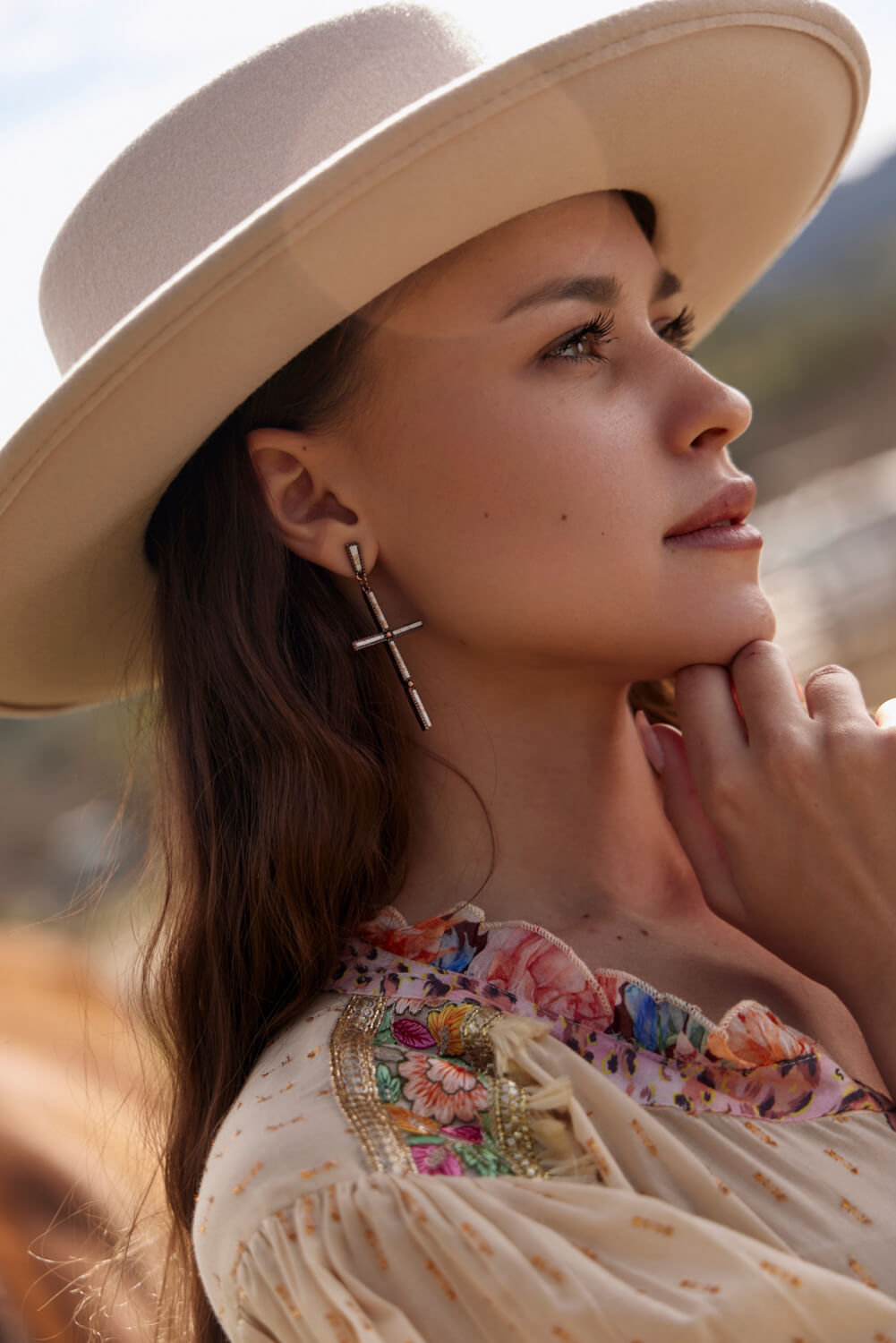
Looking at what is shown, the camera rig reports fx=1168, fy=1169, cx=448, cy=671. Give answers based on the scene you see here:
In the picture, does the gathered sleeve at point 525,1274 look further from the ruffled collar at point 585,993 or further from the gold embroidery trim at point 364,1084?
the ruffled collar at point 585,993

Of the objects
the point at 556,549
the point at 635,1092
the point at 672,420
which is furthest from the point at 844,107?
the point at 635,1092

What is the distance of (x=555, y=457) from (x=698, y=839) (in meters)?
0.59

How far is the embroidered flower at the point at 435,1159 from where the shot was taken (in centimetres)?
Result: 119

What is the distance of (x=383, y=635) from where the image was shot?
1.71 metres

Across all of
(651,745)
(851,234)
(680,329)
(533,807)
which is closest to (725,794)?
(533,807)

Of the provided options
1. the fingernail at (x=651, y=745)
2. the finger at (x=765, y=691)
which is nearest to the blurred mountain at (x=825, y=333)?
the fingernail at (x=651, y=745)

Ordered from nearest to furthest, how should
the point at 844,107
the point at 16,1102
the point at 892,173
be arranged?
1. the point at 844,107
2. the point at 16,1102
3. the point at 892,173

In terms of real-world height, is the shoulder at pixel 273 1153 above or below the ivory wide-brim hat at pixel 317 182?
below

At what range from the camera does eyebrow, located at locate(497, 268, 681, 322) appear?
1561mm

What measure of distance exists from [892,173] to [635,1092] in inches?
954

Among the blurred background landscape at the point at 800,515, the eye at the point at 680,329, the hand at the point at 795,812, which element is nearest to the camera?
the hand at the point at 795,812

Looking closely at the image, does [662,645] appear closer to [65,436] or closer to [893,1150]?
[893,1150]

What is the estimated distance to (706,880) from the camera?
1.65m

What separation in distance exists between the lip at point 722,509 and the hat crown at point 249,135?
25.3 inches
